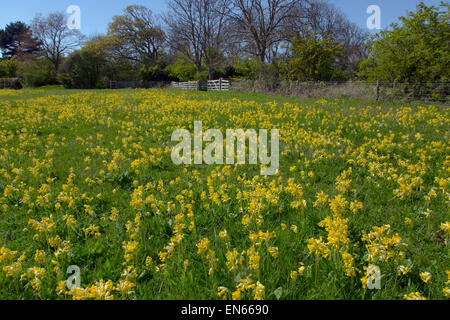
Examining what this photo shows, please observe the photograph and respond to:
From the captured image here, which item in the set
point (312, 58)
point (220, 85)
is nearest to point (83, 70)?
point (220, 85)

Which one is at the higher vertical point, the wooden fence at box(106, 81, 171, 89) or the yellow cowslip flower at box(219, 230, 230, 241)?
the wooden fence at box(106, 81, 171, 89)

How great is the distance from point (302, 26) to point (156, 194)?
35.1 metres

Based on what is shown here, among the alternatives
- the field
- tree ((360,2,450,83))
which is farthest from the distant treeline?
the field

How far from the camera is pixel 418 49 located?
14203 millimetres

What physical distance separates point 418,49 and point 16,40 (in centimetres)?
8056

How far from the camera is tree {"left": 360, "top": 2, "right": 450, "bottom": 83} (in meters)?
13.9

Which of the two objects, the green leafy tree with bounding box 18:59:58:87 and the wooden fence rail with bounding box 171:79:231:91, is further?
the green leafy tree with bounding box 18:59:58:87

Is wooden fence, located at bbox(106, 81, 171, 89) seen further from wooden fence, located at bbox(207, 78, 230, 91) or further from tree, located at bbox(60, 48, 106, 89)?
wooden fence, located at bbox(207, 78, 230, 91)

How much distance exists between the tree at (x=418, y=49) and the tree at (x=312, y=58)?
20.0 ft

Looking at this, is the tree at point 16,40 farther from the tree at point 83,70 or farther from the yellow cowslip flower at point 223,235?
the yellow cowslip flower at point 223,235

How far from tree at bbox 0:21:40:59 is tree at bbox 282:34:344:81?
61.3 meters

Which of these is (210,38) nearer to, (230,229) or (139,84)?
(139,84)
